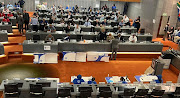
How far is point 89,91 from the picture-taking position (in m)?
6.22

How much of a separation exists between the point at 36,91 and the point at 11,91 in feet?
2.54

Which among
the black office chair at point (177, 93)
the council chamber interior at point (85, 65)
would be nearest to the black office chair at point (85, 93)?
the council chamber interior at point (85, 65)

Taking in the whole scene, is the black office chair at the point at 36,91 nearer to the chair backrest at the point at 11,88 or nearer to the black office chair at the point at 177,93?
the chair backrest at the point at 11,88

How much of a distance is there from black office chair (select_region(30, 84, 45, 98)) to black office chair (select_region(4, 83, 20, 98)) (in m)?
0.44

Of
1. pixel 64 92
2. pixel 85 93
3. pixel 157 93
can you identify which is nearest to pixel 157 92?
pixel 157 93

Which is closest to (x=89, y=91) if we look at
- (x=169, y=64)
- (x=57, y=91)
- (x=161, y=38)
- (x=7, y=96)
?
(x=57, y=91)

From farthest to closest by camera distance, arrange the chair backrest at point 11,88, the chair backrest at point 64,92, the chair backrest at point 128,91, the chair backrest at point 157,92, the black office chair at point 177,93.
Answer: the black office chair at point 177,93, the chair backrest at point 157,92, the chair backrest at point 128,91, the chair backrest at point 64,92, the chair backrest at point 11,88

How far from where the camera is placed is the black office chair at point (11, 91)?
237 inches

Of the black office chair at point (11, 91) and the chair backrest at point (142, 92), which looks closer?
the black office chair at point (11, 91)

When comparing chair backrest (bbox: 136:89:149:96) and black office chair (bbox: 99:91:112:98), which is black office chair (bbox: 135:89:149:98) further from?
black office chair (bbox: 99:91:112:98)

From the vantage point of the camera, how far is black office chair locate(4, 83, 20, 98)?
237 inches

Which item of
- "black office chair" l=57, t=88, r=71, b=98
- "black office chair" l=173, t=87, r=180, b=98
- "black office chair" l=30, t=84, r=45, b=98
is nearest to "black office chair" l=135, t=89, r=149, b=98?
"black office chair" l=173, t=87, r=180, b=98

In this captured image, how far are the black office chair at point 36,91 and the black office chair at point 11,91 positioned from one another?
0.44 metres

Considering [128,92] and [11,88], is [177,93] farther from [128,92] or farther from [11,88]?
[11,88]
